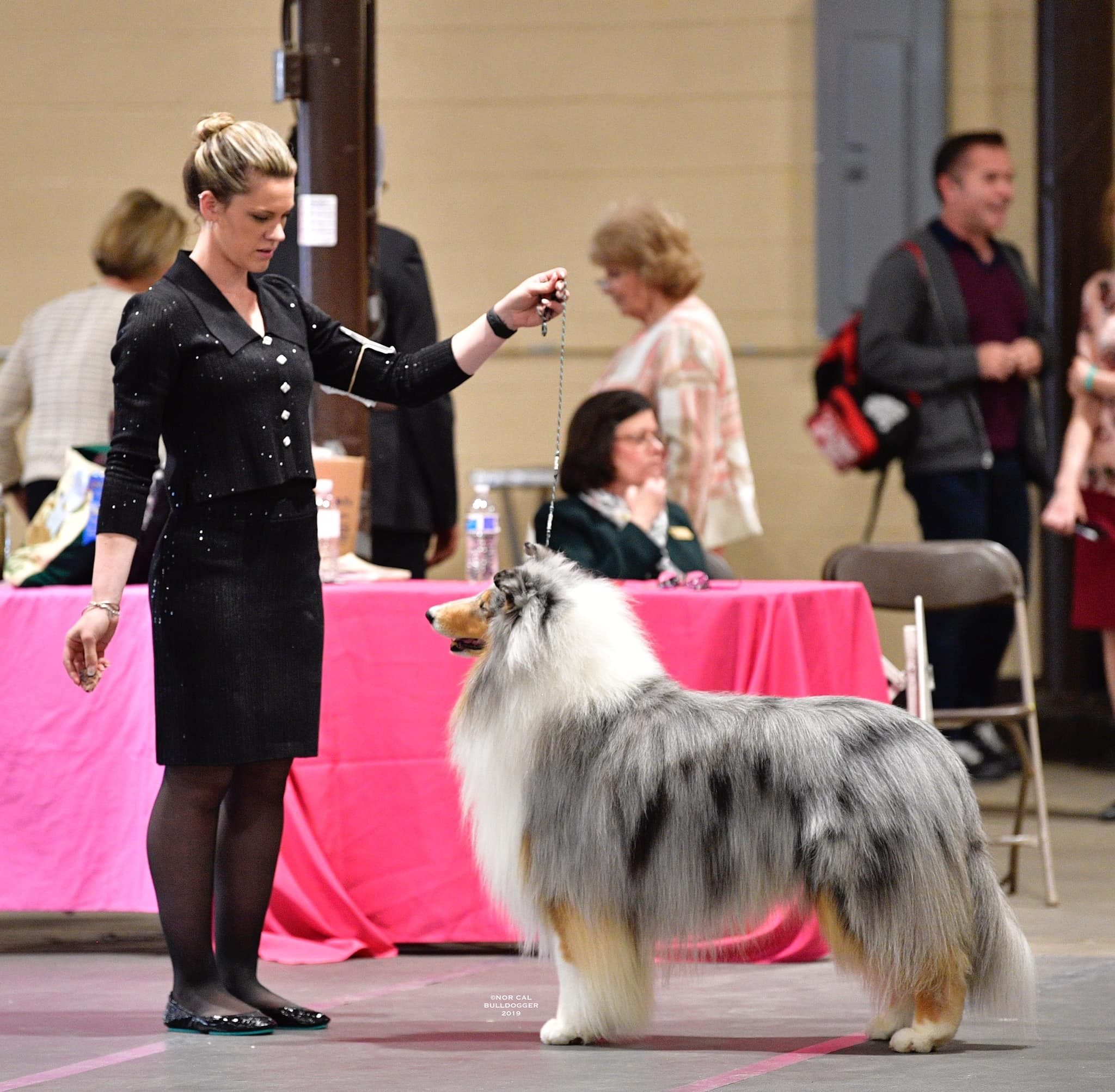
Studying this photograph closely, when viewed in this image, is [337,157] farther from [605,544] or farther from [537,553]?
[537,553]

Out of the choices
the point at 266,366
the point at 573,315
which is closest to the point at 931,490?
the point at 573,315

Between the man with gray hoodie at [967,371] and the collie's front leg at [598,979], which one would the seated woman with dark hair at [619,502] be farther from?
the man with gray hoodie at [967,371]

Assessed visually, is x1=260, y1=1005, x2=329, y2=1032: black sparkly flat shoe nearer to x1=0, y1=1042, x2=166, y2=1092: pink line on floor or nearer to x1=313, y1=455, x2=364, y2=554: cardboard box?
x1=0, y1=1042, x2=166, y2=1092: pink line on floor

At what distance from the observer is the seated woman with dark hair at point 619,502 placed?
166 inches

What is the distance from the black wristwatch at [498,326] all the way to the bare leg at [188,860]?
870mm

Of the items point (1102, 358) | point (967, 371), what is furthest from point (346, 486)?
point (1102, 358)

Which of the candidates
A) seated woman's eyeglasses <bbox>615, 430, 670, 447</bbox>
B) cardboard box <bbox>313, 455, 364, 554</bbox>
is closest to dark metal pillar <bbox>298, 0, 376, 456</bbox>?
cardboard box <bbox>313, 455, 364, 554</bbox>

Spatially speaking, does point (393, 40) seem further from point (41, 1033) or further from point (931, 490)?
point (41, 1033)

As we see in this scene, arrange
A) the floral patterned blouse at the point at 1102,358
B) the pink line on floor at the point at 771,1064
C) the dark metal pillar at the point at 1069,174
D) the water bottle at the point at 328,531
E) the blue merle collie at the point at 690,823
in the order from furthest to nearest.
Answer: the dark metal pillar at the point at 1069,174 < the floral patterned blouse at the point at 1102,358 < the water bottle at the point at 328,531 < the blue merle collie at the point at 690,823 < the pink line on floor at the point at 771,1064

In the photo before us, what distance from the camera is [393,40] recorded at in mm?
6805

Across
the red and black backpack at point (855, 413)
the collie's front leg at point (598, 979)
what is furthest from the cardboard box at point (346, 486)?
the red and black backpack at point (855, 413)

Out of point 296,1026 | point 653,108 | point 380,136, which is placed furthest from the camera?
point 653,108

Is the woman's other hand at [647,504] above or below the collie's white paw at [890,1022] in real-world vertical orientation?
above

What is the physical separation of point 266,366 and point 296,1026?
44.6 inches
